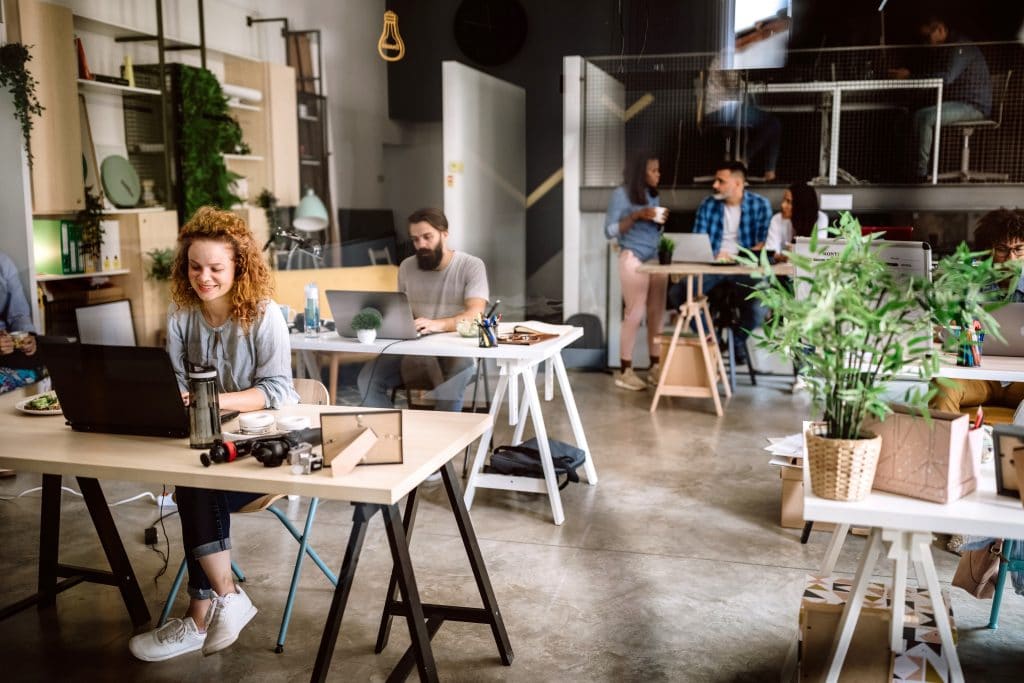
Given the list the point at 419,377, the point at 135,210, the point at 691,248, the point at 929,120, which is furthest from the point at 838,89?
the point at 135,210

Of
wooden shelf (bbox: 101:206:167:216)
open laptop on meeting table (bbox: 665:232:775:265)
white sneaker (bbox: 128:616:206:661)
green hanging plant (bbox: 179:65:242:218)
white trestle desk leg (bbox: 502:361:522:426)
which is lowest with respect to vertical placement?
white sneaker (bbox: 128:616:206:661)

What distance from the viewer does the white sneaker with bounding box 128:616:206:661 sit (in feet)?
9.23

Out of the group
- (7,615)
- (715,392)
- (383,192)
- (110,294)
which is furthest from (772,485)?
(110,294)

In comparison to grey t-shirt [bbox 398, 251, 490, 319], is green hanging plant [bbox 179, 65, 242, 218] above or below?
above

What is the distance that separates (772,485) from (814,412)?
255 centimetres

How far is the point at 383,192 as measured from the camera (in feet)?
18.2

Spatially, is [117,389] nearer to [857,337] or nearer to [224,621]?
[224,621]

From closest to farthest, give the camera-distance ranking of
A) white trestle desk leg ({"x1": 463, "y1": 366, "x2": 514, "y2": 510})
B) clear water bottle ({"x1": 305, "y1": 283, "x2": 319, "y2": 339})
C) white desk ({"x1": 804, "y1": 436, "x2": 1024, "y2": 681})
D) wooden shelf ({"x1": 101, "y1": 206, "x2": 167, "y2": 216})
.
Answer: white desk ({"x1": 804, "y1": 436, "x2": 1024, "y2": 681})
white trestle desk leg ({"x1": 463, "y1": 366, "x2": 514, "y2": 510})
clear water bottle ({"x1": 305, "y1": 283, "x2": 319, "y2": 339})
wooden shelf ({"x1": 101, "y1": 206, "x2": 167, "y2": 216})

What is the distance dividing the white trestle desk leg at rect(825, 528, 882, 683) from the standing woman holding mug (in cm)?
414

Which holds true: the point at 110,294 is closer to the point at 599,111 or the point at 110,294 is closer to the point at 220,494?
the point at 599,111

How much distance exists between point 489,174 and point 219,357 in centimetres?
265

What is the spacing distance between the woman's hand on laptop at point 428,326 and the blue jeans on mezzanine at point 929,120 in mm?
3884

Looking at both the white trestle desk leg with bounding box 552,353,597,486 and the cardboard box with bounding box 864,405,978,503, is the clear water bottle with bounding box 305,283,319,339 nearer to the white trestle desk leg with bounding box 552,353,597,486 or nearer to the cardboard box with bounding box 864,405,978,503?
the white trestle desk leg with bounding box 552,353,597,486

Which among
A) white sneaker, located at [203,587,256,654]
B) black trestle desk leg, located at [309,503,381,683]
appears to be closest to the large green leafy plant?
black trestle desk leg, located at [309,503,381,683]
